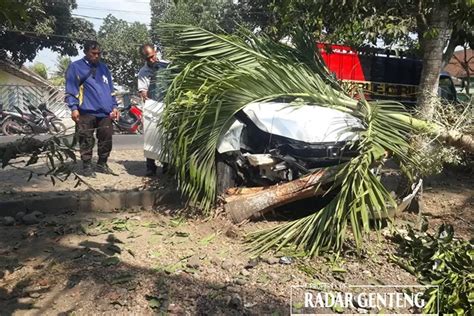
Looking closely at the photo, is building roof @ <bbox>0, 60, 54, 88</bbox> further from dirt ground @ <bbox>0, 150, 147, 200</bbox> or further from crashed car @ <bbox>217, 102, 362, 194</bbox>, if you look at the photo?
crashed car @ <bbox>217, 102, 362, 194</bbox>

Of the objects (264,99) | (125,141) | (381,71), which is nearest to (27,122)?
(125,141)

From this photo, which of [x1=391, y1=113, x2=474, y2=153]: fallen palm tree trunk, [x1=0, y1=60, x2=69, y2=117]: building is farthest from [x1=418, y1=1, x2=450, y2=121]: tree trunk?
[x1=0, y1=60, x2=69, y2=117]: building

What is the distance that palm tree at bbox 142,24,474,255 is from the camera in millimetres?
3613

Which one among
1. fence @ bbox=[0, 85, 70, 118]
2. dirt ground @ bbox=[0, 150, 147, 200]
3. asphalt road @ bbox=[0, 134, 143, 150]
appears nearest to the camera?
dirt ground @ bbox=[0, 150, 147, 200]

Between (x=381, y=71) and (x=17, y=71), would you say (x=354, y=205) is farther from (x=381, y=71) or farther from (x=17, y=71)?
(x=17, y=71)

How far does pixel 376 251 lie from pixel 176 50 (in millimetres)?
2881

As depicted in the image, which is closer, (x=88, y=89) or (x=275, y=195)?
(x=275, y=195)

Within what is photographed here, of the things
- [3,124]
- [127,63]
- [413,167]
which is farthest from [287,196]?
[127,63]

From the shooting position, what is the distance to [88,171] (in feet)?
20.9

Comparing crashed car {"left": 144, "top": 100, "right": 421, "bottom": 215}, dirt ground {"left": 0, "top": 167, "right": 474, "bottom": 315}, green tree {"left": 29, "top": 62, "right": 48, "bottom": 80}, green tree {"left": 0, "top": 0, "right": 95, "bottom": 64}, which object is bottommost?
dirt ground {"left": 0, "top": 167, "right": 474, "bottom": 315}

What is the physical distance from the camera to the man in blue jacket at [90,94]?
5926 millimetres

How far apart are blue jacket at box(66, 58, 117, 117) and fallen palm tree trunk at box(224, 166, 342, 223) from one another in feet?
8.99

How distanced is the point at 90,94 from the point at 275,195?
321cm

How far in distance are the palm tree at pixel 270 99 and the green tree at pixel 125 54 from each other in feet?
92.0
